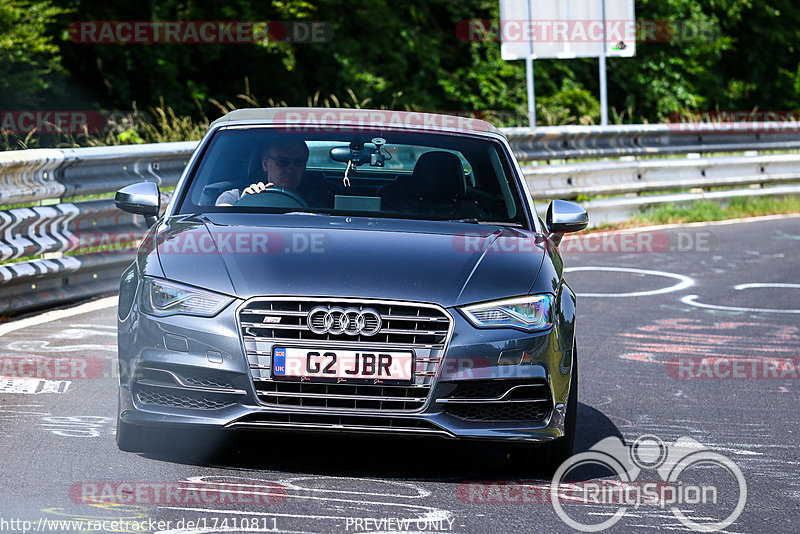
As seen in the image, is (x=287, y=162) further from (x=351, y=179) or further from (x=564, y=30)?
(x=564, y=30)

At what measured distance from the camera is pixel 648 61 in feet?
121

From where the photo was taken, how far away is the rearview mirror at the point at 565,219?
6.51 meters

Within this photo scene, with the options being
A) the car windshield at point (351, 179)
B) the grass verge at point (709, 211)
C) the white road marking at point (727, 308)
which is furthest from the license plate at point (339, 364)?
the grass verge at point (709, 211)

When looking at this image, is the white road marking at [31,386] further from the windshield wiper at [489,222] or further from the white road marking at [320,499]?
the windshield wiper at [489,222]

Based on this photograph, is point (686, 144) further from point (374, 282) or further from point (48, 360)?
point (374, 282)

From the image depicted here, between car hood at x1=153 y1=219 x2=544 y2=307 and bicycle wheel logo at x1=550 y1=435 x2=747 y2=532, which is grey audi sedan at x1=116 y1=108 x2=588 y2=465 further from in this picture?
bicycle wheel logo at x1=550 y1=435 x2=747 y2=532

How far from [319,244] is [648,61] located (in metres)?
32.6

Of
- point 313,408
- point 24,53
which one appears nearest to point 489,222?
point 313,408

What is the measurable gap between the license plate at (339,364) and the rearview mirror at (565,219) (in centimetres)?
170

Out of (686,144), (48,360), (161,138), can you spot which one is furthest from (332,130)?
(686,144)

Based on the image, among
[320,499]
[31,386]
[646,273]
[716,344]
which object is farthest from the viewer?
[646,273]

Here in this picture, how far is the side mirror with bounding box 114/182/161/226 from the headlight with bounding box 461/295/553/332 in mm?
1848

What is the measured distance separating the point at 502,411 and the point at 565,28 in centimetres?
1563

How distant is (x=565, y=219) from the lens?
651 cm
